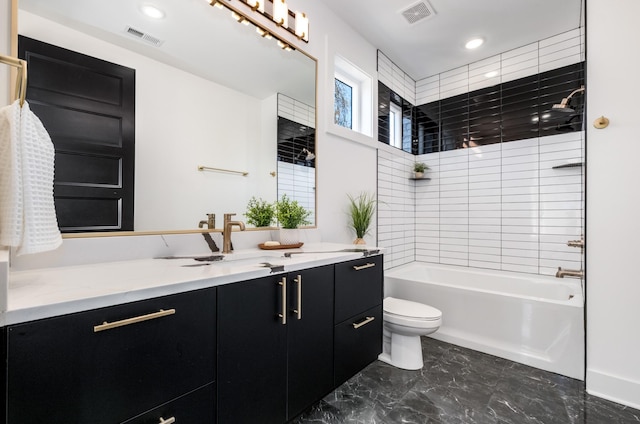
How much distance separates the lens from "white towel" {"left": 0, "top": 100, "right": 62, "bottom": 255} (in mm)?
794

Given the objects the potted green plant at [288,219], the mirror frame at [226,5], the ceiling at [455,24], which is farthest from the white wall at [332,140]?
the potted green plant at [288,219]

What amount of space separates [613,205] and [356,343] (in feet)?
5.60

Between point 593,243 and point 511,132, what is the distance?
1.51 metres

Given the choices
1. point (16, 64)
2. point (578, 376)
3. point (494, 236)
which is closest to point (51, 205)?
point (16, 64)

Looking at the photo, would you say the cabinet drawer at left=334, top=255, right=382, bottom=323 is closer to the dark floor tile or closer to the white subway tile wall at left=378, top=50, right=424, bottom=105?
the dark floor tile

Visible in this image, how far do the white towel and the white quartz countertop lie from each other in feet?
0.45

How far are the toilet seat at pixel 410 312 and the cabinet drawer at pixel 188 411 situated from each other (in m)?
1.36

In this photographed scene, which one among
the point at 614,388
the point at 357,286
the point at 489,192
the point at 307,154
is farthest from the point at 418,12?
the point at 614,388

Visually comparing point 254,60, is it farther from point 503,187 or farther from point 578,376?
point 578,376

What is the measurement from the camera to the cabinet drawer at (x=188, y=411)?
2.90ft

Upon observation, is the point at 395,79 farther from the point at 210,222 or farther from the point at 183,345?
the point at 183,345

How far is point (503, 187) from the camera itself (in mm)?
2979

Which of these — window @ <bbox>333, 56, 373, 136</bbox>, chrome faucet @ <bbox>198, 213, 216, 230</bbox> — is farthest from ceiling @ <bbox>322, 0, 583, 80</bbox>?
chrome faucet @ <bbox>198, 213, 216, 230</bbox>

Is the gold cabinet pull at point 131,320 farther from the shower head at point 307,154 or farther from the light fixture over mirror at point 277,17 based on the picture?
the light fixture over mirror at point 277,17
